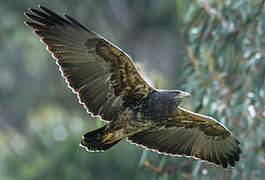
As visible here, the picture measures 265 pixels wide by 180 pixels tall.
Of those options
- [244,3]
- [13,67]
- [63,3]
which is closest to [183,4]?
[244,3]

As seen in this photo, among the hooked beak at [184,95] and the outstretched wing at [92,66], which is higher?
the outstretched wing at [92,66]

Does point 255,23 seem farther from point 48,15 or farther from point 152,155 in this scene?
point 48,15

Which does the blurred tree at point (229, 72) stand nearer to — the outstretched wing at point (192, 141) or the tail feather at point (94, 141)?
the outstretched wing at point (192, 141)

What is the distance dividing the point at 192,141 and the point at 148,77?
29.4 inches

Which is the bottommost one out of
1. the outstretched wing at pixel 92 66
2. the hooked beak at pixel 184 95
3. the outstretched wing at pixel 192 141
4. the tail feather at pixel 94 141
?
the outstretched wing at pixel 192 141

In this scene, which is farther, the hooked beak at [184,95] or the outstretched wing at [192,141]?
the outstretched wing at [192,141]

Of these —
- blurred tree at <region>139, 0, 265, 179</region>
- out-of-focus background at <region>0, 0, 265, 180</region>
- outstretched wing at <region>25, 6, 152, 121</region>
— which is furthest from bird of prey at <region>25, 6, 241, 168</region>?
blurred tree at <region>139, 0, 265, 179</region>

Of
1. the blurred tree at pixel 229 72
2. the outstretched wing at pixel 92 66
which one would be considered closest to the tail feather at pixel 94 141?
the outstretched wing at pixel 92 66

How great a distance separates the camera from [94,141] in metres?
5.25

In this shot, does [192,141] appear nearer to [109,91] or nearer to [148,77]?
[148,77]

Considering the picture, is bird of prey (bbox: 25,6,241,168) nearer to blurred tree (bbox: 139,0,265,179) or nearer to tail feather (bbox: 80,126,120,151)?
tail feather (bbox: 80,126,120,151)

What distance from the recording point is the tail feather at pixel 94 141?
521 cm

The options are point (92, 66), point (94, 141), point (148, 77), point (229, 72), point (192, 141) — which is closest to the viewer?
point (92, 66)

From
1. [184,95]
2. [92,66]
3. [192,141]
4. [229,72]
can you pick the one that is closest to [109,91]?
[92,66]
